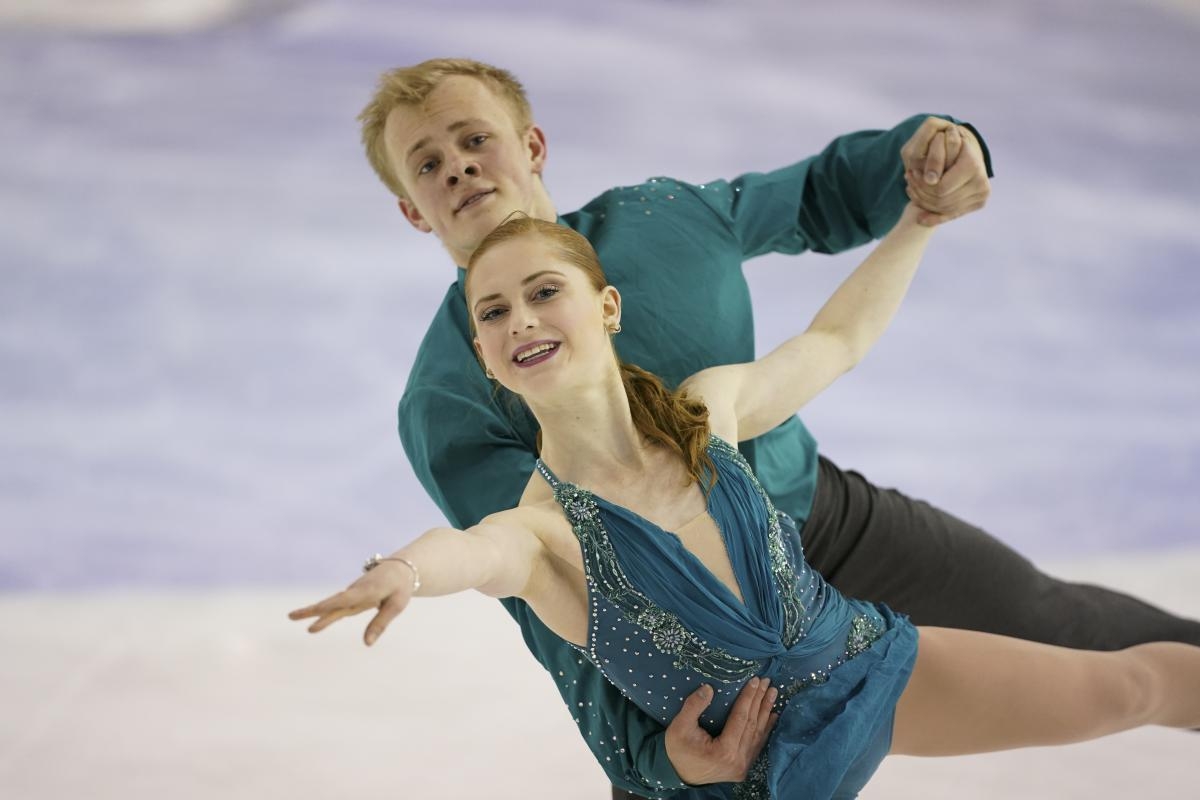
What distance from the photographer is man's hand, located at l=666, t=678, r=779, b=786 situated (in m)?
2.33

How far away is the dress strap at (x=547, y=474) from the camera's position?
2.30 m

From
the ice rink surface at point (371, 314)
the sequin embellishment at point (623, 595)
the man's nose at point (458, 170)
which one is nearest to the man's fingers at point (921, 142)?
the man's nose at point (458, 170)

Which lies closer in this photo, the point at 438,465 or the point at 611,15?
the point at 438,465

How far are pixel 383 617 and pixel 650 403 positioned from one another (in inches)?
32.3

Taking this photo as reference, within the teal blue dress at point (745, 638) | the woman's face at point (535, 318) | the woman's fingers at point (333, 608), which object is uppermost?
the woman's face at point (535, 318)

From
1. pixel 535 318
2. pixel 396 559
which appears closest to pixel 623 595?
pixel 535 318

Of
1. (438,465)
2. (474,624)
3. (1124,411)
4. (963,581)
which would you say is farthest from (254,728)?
(1124,411)

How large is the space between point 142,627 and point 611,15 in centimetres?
412

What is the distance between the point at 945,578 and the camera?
333cm

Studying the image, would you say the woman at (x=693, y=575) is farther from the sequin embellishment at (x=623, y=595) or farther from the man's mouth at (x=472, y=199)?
the man's mouth at (x=472, y=199)

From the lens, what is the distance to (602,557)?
7.35 ft

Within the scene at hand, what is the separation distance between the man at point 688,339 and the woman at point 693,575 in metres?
0.12

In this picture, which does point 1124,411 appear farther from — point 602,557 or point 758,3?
point 602,557

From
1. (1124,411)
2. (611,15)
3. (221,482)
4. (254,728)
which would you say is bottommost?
(254,728)
